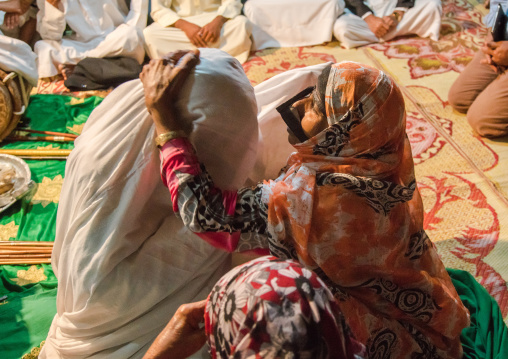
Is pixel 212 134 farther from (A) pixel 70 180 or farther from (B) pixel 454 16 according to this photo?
(B) pixel 454 16

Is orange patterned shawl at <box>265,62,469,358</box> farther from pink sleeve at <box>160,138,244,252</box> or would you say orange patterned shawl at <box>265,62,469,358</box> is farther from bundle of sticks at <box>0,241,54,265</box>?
bundle of sticks at <box>0,241,54,265</box>

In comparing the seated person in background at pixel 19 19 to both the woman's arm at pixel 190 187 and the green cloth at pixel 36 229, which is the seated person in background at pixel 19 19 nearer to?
the green cloth at pixel 36 229

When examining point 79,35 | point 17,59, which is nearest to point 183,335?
point 17,59

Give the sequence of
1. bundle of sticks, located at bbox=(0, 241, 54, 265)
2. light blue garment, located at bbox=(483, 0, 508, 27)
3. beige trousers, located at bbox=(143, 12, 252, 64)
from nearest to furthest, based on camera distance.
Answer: bundle of sticks, located at bbox=(0, 241, 54, 265)
light blue garment, located at bbox=(483, 0, 508, 27)
beige trousers, located at bbox=(143, 12, 252, 64)

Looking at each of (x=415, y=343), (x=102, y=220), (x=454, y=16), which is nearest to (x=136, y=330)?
(x=102, y=220)

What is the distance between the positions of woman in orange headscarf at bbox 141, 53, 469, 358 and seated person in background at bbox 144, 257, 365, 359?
0.32m

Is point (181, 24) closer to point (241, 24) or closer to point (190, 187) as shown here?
point (241, 24)

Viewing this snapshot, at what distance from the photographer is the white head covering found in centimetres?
117

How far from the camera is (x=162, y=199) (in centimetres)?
128

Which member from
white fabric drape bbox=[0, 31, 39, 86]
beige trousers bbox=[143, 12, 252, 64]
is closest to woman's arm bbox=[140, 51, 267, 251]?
white fabric drape bbox=[0, 31, 39, 86]

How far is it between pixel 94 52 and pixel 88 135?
208 cm

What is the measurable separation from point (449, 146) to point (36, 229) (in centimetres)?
201

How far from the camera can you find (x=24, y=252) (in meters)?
1.83

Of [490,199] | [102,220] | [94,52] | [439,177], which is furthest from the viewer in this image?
[94,52]
